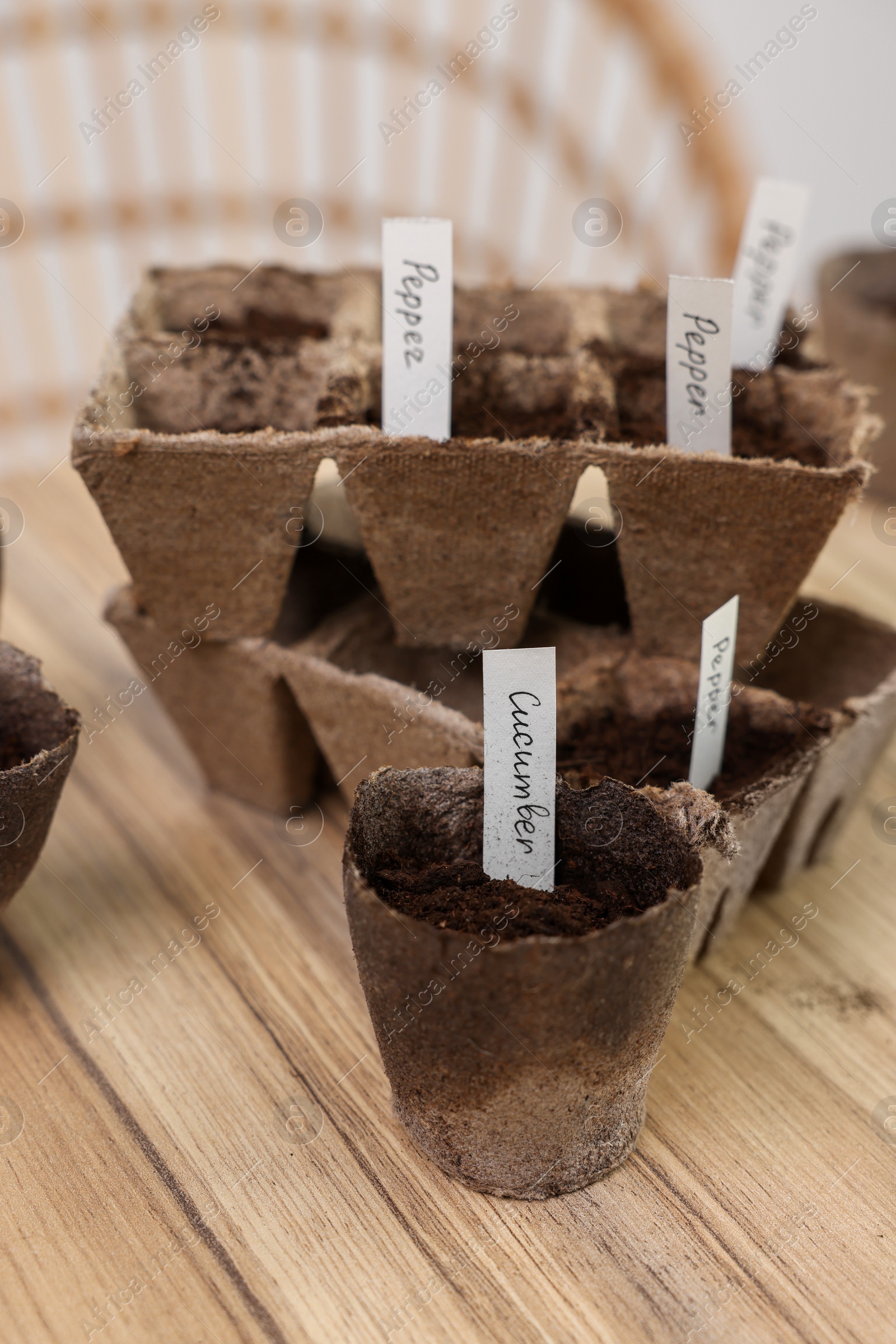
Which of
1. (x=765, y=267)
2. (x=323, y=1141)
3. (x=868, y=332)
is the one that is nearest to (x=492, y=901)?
(x=323, y=1141)

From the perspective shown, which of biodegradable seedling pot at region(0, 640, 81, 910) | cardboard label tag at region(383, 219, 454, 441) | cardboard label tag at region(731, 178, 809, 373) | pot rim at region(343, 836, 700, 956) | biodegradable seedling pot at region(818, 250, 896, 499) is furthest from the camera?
biodegradable seedling pot at region(818, 250, 896, 499)

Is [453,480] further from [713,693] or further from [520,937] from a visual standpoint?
[520,937]

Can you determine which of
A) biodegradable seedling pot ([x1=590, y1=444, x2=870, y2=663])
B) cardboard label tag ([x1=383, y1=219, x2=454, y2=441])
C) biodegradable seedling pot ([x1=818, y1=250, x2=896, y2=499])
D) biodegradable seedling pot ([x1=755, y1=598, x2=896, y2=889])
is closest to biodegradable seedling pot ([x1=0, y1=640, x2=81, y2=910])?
cardboard label tag ([x1=383, y1=219, x2=454, y2=441])

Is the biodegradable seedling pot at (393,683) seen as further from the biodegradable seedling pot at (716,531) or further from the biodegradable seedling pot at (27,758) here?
the biodegradable seedling pot at (27,758)

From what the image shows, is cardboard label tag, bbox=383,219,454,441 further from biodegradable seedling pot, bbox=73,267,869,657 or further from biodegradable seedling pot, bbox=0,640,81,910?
biodegradable seedling pot, bbox=0,640,81,910

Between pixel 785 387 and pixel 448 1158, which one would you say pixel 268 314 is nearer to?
pixel 785 387

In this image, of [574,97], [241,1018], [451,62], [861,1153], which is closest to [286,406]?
[241,1018]

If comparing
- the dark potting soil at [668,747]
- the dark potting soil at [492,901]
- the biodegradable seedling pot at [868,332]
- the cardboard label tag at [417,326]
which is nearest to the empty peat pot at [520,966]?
the dark potting soil at [492,901]
